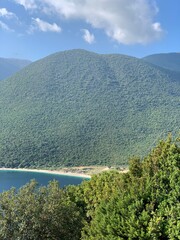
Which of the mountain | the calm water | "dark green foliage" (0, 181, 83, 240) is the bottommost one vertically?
the calm water

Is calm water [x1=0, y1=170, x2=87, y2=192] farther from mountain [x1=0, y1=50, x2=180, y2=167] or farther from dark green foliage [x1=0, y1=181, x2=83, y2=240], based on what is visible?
dark green foliage [x1=0, y1=181, x2=83, y2=240]

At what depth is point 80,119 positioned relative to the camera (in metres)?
146

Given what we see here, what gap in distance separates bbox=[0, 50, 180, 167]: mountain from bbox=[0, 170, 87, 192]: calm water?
33.0ft

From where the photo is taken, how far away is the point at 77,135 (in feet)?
432

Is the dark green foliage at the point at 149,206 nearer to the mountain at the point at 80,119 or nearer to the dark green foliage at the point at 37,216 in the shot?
the dark green foliage at the point at 37,216

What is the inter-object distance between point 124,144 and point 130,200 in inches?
4342

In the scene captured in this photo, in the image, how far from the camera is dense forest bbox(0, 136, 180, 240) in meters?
13.9

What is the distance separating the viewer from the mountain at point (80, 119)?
396 feet

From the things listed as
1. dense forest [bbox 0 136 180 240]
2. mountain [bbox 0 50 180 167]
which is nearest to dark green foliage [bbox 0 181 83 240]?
dense forest [bbox 0 136 180 240]

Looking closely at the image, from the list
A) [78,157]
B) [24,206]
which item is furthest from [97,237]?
[78,157]

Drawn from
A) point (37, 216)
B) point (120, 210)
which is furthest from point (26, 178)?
point (120, 210)

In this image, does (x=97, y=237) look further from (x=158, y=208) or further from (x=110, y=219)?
(x=158, y=208)

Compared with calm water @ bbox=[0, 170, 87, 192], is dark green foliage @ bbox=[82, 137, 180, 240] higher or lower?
higher

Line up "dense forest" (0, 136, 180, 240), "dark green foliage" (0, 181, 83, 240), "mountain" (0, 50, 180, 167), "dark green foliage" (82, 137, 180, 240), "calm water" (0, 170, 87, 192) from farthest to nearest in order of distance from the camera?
"mountain" (0, 50, 180, 167)
"calm water" (0, 170, 87, 192)
"dark green foliage" (0, 181, 83, 240)
"dense forest" (0, 136, 180, 240)
"dark green foliage" (82, 137, 180, 240)
